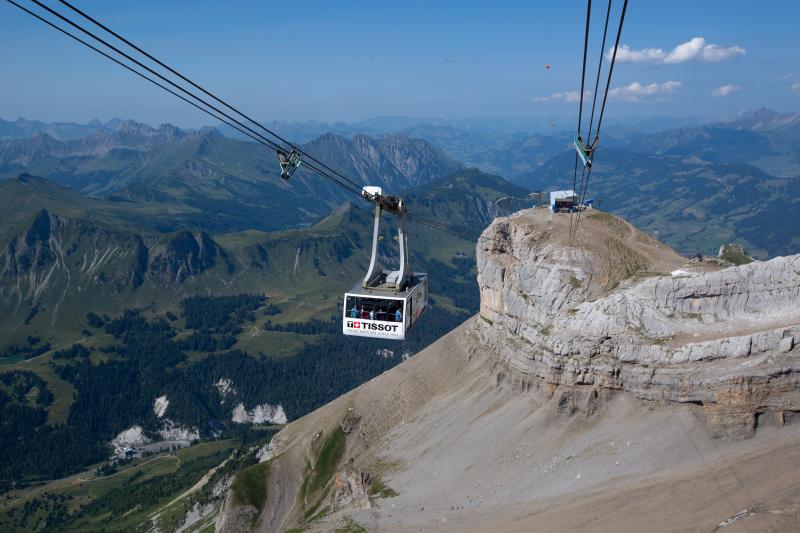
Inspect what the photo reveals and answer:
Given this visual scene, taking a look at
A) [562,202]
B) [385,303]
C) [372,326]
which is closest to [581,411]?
[372,326]

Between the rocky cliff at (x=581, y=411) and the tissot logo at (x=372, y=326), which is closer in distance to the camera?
the tissot logo at (x=372, y=326)

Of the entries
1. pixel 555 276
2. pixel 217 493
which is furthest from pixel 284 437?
pixel 555 276

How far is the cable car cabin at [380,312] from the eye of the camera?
2445 inches

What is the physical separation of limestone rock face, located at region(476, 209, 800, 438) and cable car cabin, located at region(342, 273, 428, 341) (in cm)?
3100

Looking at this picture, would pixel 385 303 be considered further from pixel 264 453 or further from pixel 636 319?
pixel 264 453

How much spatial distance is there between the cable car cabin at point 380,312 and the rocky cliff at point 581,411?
24652 mm

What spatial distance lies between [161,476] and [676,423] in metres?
155

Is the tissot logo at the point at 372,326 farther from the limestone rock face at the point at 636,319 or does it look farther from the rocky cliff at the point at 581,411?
the limestone rock face at the point at 636,319

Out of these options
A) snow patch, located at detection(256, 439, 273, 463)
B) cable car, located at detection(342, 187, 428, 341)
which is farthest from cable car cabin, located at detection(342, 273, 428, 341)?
snow patch, located at detection(256, 439, 273, 463)

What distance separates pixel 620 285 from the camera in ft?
296

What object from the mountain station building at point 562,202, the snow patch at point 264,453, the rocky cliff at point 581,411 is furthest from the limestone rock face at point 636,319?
the snow patch at point 264,453

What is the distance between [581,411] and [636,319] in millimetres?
13352

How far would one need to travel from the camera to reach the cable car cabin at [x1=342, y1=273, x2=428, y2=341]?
62094 mm

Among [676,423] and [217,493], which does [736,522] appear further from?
[217,493]
